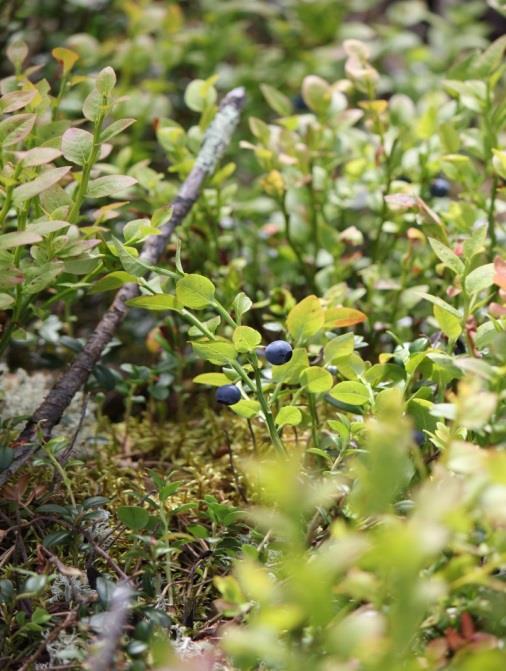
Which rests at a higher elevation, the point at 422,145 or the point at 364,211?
the point at 422,145

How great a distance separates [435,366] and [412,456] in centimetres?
10

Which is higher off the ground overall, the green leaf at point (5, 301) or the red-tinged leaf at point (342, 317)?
the green leaf at point (5, 301)

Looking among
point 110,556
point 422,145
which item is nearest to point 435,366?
point 110,556

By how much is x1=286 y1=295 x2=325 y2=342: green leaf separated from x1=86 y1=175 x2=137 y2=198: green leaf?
0.23 meters

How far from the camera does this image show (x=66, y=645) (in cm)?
82

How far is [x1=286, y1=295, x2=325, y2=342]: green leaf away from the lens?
911 millimetres

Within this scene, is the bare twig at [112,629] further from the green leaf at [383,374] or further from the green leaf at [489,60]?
the green leaf at [489,60]

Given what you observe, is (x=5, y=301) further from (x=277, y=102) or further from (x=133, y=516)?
(x=277, y=102)

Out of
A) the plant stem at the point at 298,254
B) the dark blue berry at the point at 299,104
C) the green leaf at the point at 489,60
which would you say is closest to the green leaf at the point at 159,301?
the plant stem at the point at 298,254

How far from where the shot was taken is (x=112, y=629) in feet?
2.42

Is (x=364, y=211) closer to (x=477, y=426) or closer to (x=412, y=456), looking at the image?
(x=412, y=456)

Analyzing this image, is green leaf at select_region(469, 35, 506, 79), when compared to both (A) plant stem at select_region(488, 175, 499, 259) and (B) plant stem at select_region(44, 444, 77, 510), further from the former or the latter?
(B) plant stem at select_region(44, 444, 77, 510)

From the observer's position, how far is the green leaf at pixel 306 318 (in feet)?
2.99

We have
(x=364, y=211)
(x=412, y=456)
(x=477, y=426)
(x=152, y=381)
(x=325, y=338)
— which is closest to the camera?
(x=477, y=426)
